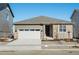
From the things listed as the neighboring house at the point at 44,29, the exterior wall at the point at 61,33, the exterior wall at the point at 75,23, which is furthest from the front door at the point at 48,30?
the exterior wall at the point at 75,23

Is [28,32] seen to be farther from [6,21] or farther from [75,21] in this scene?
[75,21]

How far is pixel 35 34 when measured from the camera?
14.4 metres

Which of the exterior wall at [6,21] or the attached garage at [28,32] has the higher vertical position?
the exterior wall at [6,21]

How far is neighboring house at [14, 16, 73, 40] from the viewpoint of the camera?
46.9 feet

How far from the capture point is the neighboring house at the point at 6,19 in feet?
45.2

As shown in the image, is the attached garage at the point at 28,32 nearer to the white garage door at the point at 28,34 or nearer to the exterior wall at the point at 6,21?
the white garage door at the point at 28,34

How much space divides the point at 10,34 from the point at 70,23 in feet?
13.4

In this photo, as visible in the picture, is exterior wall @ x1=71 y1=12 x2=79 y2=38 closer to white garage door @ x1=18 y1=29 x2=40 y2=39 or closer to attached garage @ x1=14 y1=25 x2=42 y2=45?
attached garage @ x1=14 y1=25 x2=42 y2=45

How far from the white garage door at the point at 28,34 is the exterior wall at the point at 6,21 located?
74 centimetres

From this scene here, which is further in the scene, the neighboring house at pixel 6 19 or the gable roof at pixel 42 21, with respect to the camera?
the gable roof at pixel 42 21

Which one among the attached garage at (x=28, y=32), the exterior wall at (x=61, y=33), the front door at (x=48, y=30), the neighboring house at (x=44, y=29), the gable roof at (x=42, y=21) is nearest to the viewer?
the attached garage at (x=28, y=32)
